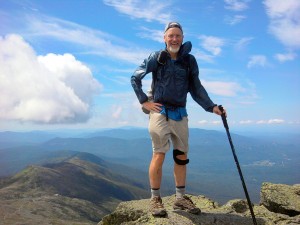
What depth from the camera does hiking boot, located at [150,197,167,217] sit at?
9.70 meters

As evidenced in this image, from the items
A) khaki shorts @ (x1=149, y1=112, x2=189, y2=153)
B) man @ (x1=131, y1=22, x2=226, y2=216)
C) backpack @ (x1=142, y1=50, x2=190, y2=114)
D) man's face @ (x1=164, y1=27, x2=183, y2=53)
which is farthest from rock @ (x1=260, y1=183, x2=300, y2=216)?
man's face @ (x1=164, y1=27, x2=183, y2=53)

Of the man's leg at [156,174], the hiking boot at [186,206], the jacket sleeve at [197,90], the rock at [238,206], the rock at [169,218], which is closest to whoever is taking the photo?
the rock at [169,218]

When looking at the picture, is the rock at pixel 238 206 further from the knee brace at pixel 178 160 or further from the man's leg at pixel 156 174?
the man's leg at pixel 156 174

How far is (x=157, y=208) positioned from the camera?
10.1 metres

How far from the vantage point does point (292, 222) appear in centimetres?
1203

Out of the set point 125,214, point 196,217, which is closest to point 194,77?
point 196,217

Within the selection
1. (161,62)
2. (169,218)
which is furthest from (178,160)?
(161,62)

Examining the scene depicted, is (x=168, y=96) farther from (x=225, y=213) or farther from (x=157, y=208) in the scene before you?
(x=225, y=213)

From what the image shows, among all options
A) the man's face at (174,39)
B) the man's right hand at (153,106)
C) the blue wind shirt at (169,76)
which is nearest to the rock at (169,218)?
the man's right hand at (153,106)

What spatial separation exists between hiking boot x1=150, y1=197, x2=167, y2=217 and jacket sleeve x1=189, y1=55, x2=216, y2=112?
337 cm

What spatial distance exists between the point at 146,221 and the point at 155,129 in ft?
9.03

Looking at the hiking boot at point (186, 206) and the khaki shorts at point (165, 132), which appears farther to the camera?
the hiking boot at point (186, 206)

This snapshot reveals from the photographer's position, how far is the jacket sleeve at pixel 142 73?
10172mm

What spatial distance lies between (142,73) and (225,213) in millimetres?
5743
